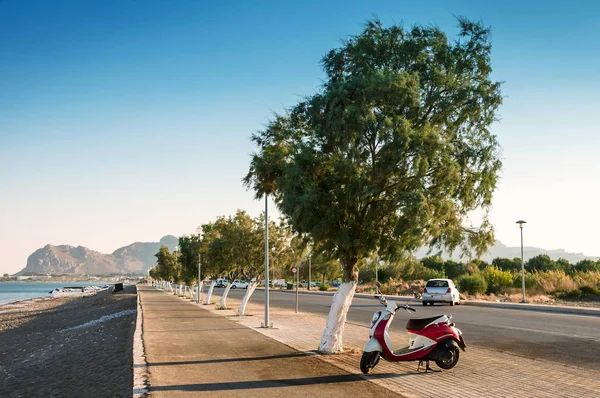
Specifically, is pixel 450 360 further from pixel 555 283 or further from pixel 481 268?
pixel 481 268

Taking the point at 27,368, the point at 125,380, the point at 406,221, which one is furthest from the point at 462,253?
the point at 27,368

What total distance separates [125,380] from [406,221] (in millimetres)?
6840

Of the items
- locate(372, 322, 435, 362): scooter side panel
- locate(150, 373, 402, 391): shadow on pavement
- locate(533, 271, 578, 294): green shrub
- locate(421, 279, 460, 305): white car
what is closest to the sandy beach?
locate(150, 373, 402, 391): shadow on pavement

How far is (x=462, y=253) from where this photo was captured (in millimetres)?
12531

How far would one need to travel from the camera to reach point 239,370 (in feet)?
35.8

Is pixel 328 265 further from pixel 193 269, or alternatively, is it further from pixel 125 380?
pixel 193 269

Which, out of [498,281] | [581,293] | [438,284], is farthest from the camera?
[498,281]

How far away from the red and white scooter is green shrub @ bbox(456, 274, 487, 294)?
34.7 meters

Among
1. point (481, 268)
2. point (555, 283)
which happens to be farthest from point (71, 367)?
point (481, 268)

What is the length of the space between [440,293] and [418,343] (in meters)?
24.3

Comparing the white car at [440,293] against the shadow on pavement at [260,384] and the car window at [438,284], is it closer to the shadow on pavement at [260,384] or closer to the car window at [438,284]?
the car window at [438,284]

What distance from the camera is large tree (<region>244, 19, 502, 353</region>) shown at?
11555mm

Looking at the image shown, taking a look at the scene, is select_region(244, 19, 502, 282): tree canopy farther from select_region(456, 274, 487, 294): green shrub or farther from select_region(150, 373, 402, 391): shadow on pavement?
select_region(456, 274, 487, 294): green shrub

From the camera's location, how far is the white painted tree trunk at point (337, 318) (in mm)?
13133
